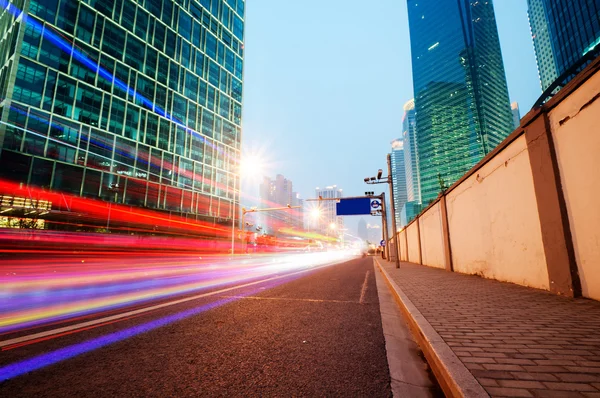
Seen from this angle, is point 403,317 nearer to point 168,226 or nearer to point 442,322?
point 442,322

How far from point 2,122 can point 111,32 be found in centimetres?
2463

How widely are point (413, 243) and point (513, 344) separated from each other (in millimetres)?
19386

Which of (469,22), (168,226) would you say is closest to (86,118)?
(168,226)

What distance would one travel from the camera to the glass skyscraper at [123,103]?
35.9m

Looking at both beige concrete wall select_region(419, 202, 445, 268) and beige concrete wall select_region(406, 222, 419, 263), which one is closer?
beige concrete wall select_region(419, 202, 445, 268)

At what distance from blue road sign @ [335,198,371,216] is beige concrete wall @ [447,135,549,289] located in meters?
15.1

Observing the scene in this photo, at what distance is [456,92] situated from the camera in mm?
137375

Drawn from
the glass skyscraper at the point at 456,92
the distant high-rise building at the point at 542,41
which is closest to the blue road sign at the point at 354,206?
the glass skyscraper at the point at 456,92

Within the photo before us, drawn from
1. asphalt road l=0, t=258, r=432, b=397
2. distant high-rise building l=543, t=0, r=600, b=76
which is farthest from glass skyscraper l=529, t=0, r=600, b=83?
asphalt road l=0, t=258, r=432, b=397

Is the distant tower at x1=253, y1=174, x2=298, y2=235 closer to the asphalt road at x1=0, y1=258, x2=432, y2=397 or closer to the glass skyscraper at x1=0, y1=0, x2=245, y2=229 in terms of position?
the glass skyscraper at x1=0, y1=0, x2=245, y2=229

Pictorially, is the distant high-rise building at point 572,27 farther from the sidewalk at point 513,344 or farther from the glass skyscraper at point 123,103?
the sidewalk at point 513,344

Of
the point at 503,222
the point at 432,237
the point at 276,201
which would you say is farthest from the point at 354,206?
the point at 276,201

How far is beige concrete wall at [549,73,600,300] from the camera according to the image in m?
4.47

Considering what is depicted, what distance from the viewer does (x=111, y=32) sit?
156ft
